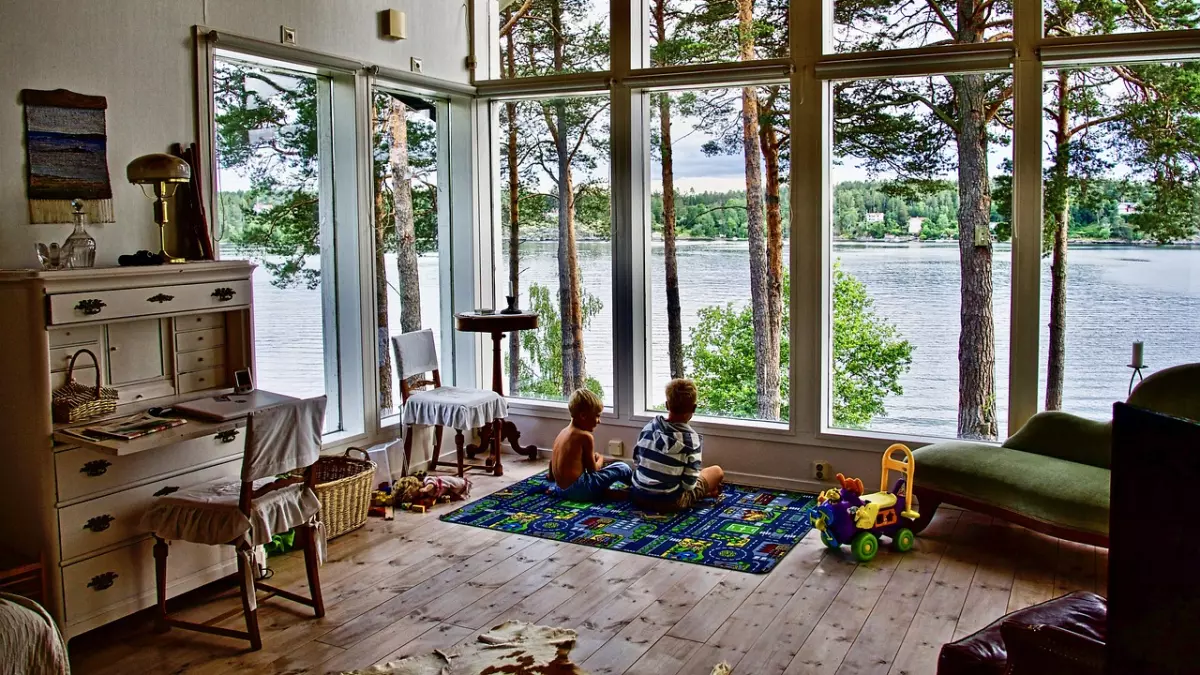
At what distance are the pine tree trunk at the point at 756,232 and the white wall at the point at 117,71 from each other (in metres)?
2.58

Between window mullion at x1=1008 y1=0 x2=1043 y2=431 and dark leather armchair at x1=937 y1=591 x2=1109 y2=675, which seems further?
window mullion at x1=1008 y1=0 x2=1043 y2=431

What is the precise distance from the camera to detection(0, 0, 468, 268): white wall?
4012 millimetres

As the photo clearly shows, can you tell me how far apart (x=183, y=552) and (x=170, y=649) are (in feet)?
1.57

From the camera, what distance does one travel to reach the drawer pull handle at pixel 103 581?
3.85 meters

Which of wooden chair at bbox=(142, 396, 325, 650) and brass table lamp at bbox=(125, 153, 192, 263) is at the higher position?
brass table lamp at bbox=(125, 153, 192, 263)

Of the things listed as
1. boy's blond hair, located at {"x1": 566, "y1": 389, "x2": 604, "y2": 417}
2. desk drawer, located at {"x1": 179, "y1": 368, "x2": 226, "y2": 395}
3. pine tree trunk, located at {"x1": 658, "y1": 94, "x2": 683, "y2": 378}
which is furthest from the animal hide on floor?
pine tree trunk, located at {"x1": 658, "y1": 94, "x2": 683, "y2": 378}

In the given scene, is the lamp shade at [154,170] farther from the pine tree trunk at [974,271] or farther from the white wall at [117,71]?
the pine tree trunk at [974,271]

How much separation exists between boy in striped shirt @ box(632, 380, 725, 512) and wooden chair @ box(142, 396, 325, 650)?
78.5 inches

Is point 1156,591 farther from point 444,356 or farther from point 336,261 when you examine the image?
point 444,356

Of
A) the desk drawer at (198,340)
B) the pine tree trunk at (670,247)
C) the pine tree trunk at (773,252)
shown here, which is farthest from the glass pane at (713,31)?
the desk drawer at (198,340)

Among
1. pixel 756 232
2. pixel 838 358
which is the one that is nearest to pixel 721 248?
pixel 756 232

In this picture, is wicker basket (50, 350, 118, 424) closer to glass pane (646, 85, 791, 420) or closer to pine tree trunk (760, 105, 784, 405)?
glass pane (646, 85, 791, 420)

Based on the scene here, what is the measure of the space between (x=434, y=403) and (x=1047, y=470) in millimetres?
3374

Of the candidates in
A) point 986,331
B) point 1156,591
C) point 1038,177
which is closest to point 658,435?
point 986,331
